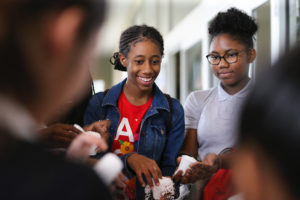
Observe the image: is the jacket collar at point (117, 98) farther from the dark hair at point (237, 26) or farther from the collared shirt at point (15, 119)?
the collared shirt at point (15, 119)

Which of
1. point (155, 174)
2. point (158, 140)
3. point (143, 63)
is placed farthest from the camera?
point (143, 63)

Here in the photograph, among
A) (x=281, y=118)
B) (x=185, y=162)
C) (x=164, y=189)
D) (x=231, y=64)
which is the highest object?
(x=231, y=64)

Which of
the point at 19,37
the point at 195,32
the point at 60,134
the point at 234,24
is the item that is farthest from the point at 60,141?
the point at 195,32

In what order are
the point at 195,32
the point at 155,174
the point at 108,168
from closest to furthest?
the point at 108,168 < the point at 155,174 < the point at 195,32

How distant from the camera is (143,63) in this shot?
1.67m

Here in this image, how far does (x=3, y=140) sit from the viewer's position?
438 millimetres

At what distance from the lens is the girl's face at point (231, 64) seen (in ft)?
5.47

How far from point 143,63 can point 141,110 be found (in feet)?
0.81

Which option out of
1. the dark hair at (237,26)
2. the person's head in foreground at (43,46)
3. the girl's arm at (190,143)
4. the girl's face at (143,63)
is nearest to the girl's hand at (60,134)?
the girl's face at (143,63)

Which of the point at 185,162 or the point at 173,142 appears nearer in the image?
the point at 185,162

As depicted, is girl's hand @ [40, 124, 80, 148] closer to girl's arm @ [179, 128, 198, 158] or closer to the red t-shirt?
the red t-shirt

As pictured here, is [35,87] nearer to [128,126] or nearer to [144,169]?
[144,169]

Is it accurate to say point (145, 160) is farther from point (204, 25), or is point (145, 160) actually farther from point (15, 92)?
point (204, 25)

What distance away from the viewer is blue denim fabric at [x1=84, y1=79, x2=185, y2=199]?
61.0 inches
